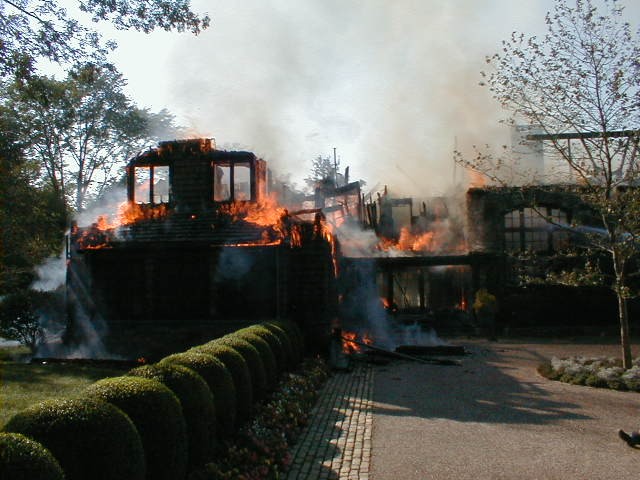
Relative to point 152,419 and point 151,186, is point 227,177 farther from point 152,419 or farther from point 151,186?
point 152,419

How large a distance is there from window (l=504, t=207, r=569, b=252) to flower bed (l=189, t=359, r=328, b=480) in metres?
17.1

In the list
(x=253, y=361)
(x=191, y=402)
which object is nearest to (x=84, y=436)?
(x=191, y=402)

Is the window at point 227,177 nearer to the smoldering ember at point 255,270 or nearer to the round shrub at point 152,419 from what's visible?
the smoldering ember at point 255,270

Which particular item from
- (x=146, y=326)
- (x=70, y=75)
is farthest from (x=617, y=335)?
(x=70, y=75)

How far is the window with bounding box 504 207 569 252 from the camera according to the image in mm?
26625

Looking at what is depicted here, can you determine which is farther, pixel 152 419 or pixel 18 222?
pixel 18 222

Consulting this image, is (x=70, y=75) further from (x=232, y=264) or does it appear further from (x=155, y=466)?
(x=155, y=466)

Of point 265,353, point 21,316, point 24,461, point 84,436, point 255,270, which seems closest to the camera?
point 24,461

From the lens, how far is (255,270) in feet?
53.5

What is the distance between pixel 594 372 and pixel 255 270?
8470 mm

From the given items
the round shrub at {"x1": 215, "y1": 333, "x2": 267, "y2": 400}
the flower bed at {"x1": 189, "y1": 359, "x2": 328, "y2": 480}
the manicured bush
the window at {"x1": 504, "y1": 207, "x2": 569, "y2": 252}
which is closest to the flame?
the manicured bush

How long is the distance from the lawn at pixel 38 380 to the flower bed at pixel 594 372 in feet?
31.8

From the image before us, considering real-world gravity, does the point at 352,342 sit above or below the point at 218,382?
below

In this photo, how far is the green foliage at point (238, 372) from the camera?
335 inches
